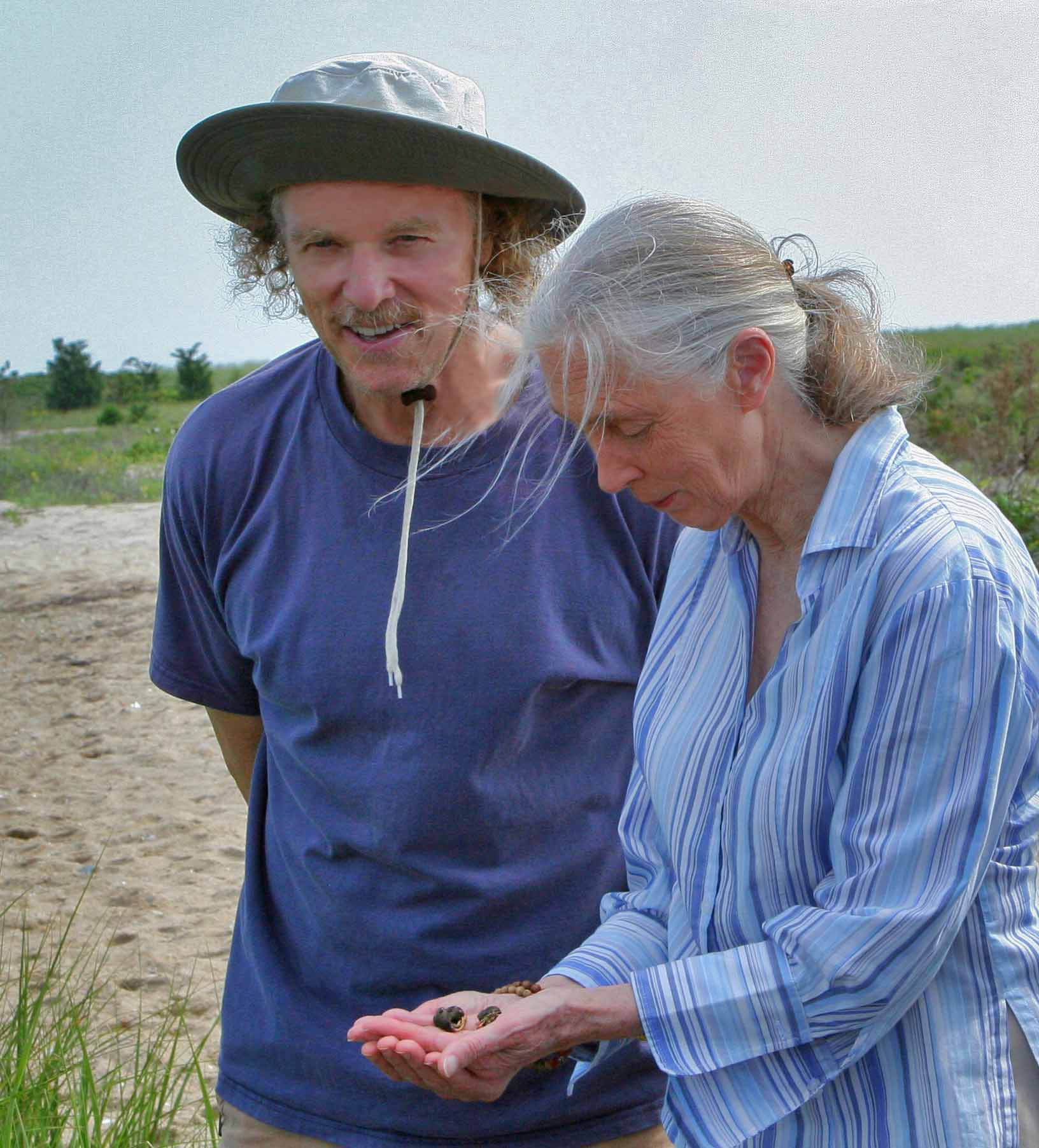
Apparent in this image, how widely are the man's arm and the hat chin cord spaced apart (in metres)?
0.58

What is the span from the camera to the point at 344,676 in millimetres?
2039

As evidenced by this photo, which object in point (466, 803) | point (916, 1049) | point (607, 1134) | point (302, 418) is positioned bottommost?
point (607, 1134)

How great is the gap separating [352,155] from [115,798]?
4.83 metres

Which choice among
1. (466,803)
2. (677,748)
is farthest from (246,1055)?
(677,748)

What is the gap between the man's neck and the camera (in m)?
2.13

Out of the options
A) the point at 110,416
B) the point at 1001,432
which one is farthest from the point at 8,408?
the point at 1001,432

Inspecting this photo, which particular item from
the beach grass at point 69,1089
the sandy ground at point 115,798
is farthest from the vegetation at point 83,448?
the beach grass at point 69,1089

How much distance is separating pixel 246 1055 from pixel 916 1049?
107cm

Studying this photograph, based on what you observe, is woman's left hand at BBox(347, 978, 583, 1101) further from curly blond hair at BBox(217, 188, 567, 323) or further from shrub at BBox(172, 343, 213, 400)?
shrub at BBox(172, 343, 213, 400)

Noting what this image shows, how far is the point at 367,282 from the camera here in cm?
202

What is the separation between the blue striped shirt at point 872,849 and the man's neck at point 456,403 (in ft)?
2.18

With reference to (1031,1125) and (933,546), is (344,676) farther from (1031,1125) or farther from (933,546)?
(1031,1125)

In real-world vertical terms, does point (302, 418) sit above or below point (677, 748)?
above

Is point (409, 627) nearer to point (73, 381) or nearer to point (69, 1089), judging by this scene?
point (69, 1089)
